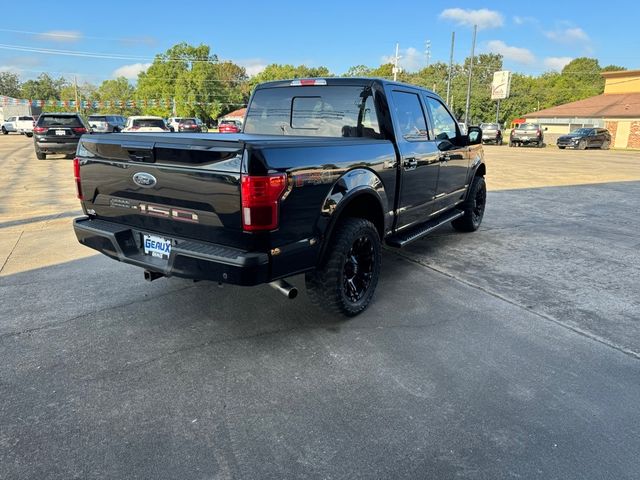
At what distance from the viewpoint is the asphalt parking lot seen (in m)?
2.37

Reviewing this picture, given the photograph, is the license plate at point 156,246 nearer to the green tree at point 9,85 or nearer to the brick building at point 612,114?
the brick building at point 612,114

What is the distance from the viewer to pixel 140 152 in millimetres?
3318

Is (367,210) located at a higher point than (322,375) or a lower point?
higher

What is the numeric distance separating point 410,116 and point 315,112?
39.9 inches

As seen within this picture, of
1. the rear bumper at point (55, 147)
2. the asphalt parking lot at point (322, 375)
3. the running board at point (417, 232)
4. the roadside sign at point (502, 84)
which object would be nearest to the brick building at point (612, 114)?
the roadside sign at point (502, 84)

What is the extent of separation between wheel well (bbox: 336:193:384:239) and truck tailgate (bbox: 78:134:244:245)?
1085mm

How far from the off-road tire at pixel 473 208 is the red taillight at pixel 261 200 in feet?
14.6

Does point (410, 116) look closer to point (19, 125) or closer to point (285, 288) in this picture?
point (285, 288)

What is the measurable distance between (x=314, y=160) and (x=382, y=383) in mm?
1548

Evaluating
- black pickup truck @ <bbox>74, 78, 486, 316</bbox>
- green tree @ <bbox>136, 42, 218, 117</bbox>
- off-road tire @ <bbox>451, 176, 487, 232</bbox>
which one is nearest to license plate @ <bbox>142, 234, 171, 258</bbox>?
black pickup truck @ <bbox>74, 78, 486, 316</bbox>

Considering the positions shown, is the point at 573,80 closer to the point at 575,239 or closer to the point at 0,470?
the point at 575,239

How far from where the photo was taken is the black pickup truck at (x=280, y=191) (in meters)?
2.96

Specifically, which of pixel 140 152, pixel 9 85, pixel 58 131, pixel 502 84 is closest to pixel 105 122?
pixel 58 131

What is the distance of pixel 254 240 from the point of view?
2.96 meters
